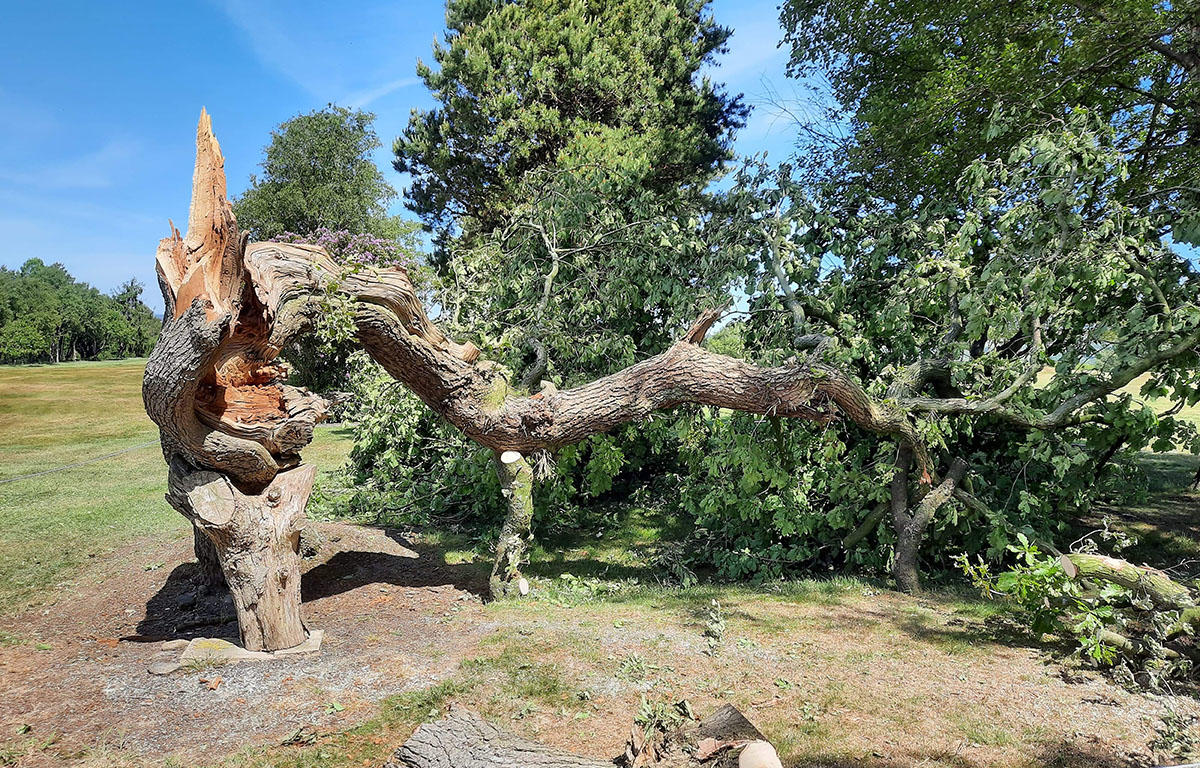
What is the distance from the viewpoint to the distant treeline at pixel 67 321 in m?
43.2

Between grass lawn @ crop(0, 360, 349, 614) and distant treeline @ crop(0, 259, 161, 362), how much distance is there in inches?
994

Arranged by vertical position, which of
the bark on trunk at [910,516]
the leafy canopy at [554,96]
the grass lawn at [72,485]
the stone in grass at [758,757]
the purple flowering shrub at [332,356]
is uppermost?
the leafy canopy at [554,96]

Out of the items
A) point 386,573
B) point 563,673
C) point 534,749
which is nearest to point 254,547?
point 386,573

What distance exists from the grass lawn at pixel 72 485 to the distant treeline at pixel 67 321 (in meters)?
25.2

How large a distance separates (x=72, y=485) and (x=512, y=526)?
29.2 feet

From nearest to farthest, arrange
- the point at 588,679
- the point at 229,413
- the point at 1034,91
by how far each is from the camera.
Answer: the point at 588,679, the point at 229,413, the point at 1034,91

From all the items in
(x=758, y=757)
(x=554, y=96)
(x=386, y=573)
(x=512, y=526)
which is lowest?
(x=386, y=573)

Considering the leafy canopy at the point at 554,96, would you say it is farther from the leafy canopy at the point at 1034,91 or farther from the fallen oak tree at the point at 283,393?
the fallen oak tree at the point at 283,393

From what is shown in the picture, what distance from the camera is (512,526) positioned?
233 inches

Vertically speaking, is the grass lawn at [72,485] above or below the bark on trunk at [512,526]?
below

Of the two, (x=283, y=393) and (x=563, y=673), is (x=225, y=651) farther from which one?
(x=563, y=673)

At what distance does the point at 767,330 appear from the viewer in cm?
750

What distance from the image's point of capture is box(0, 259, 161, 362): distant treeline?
142 feet

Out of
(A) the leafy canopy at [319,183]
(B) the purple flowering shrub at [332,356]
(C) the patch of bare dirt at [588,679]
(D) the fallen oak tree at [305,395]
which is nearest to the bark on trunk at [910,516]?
(D) the fallen oak tree at [305,395]
